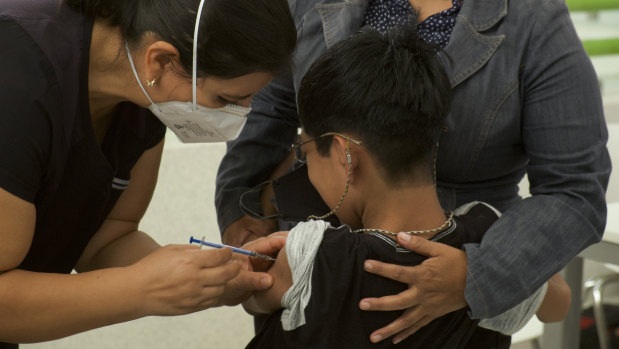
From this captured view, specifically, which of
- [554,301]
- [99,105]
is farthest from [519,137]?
[99,105]

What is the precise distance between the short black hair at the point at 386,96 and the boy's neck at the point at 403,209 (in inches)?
1.1

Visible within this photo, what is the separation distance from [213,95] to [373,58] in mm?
303

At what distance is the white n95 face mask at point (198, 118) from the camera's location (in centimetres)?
124

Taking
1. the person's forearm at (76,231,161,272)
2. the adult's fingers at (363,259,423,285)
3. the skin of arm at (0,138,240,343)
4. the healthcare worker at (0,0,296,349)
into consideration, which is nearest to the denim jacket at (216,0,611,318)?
the adult's fingers at (363,259,423,285)

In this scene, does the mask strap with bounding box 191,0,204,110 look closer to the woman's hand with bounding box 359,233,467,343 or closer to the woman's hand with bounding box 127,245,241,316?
the woman's hand with bounding box 127,245,241,316

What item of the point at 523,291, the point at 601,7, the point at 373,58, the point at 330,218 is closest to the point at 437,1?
the point at 373,58

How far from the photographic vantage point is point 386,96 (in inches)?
47.6

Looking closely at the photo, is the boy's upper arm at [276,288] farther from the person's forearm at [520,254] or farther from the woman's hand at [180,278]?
the person's forearm at [520,254]

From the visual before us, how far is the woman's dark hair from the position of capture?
1.09m

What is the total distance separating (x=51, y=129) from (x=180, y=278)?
0.33 metres

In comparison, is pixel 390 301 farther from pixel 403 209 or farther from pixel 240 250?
pixel 240 250

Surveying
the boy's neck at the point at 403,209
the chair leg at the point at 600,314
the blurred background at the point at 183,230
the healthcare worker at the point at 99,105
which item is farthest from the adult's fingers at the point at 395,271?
the chair leg at the point at 600,314

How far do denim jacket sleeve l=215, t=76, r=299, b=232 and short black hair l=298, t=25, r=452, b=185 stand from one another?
34 cm

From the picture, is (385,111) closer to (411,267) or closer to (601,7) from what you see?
(411,267)
